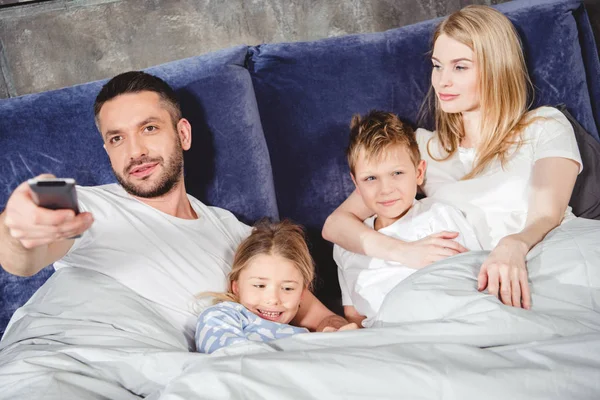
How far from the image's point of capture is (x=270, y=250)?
5.28 ft

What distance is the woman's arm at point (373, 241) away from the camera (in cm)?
160

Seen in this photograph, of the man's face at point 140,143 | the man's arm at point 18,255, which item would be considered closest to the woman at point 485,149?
the man's face at point 140,143

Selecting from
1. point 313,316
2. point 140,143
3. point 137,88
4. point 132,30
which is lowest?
point 313,316

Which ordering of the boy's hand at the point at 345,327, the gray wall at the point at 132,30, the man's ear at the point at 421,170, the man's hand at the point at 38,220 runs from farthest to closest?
the gray wall at the point at 132,30
the man's ear at the point at 421,170
the boy's hand at the point at 345,327
the man's hand at the point at 38,220

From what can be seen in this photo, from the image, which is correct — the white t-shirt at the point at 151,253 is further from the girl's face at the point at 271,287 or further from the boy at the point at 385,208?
the boy at the point at 385,208

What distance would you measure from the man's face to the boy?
0.52 metres

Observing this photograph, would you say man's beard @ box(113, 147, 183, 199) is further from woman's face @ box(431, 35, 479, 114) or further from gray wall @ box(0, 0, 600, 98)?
woman's face @ box(431, 35, 479, 114)

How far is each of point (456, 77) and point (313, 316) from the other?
779 mm

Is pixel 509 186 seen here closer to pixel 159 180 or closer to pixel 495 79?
pixel 495 79

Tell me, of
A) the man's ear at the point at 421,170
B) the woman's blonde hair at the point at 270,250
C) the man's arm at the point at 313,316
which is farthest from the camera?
the man's ear at the point at 421,170

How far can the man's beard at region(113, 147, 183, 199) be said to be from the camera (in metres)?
1.64

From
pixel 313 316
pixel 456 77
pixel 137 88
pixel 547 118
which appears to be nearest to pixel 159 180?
pixel 137 88

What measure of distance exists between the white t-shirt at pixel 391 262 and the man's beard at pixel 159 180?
537mm

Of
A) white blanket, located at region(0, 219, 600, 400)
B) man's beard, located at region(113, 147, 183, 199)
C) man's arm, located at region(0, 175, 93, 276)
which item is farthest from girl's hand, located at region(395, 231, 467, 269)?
man's arm, located at region(0, 175, 93, 276)
